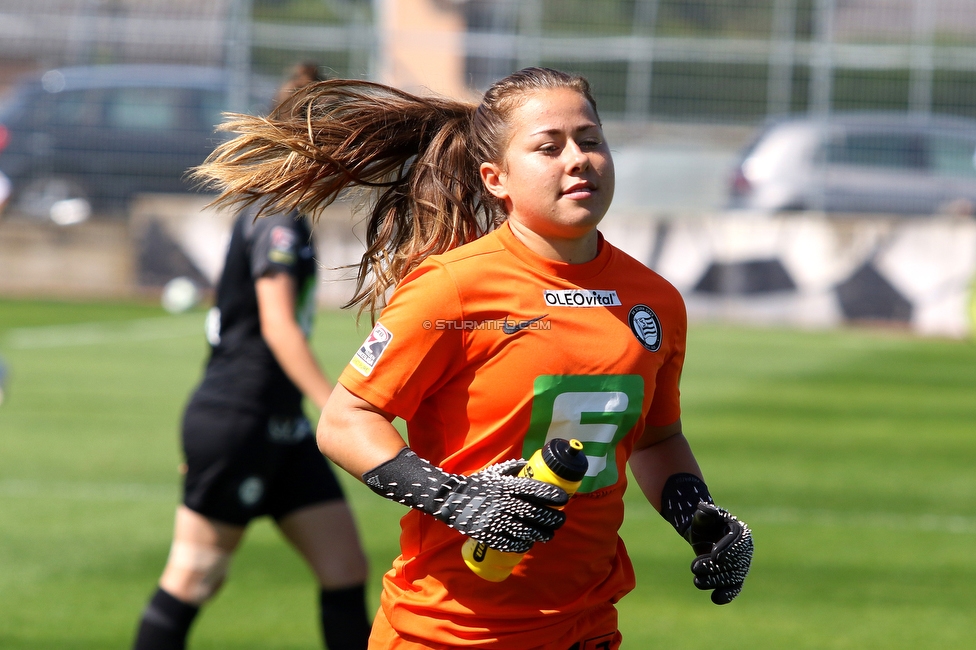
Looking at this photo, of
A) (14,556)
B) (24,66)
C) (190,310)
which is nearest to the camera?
(14,556)

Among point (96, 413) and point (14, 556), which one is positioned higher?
point (14, 556)

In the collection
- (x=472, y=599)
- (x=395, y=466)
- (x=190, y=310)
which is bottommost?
(x=190, y=310)

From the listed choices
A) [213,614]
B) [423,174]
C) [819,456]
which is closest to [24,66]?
[819,456]

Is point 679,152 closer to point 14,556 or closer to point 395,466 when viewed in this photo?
point 14,556

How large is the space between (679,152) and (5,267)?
9767 millimetres

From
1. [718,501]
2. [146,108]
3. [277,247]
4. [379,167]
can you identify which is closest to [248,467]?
[277,247]

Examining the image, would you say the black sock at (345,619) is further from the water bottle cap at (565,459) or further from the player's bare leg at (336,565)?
the water bottle cap at (565,459)

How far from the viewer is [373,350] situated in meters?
2.73

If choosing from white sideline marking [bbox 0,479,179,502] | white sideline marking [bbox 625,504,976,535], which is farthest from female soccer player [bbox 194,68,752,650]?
white sideline marking [bbox 0,479,179,502]

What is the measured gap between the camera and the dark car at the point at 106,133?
59.3 ft

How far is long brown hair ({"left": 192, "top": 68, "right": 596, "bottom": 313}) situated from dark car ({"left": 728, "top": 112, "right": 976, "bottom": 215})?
14.9m

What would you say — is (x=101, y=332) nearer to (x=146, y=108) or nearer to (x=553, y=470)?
(x=146, y=108)

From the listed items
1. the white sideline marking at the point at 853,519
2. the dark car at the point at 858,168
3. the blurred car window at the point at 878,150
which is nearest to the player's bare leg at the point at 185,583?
the white sideline marking at the point at 853,519

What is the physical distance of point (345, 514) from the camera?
183 inches
